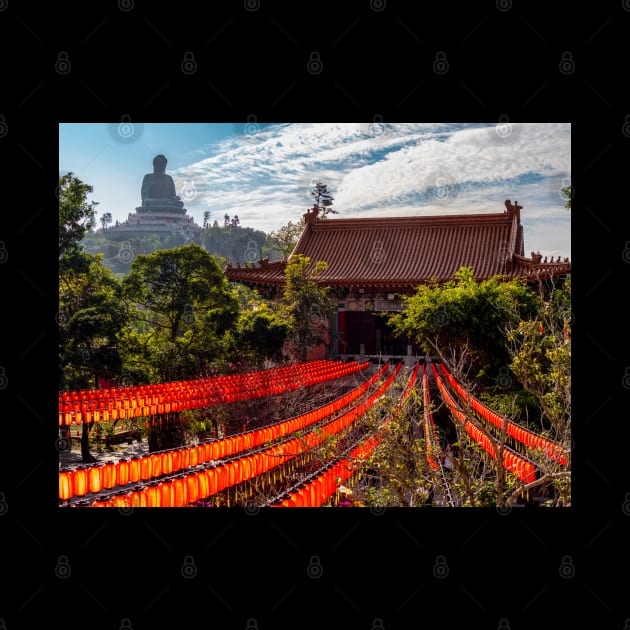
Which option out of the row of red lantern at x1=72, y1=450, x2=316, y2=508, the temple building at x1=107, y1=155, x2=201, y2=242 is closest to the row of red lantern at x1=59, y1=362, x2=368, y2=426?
the row of red lantern at x1=72, y1=450, x2=316, y2=508

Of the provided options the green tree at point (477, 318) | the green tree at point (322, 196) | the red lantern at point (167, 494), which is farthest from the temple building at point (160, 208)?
the red lantern at point (167, 494)

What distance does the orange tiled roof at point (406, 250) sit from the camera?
410 inches

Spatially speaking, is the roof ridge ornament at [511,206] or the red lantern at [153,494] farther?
the roof ridge ornament at [511,206]

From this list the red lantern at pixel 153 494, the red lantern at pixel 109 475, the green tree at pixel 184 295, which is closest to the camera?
the red lantern at pixel 153 494

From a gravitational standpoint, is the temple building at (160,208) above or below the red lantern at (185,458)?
above

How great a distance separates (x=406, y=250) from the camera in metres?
11.5

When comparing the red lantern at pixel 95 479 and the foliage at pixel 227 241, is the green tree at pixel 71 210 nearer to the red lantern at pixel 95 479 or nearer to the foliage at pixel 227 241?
the red lantern at pixel 95 479

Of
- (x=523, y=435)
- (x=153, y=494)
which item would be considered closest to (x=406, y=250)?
(x=523, y=435)

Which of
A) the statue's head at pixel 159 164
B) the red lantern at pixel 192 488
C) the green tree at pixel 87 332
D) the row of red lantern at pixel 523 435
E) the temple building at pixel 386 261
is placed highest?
the statue's head at pixel 159 164

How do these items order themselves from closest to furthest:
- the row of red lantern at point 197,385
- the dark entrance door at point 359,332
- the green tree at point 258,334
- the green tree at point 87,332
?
the row of red lantern at point 197,385
the green tree at point 87,332
the green tree at point 258,334
the dark entrance door at point 359,332
